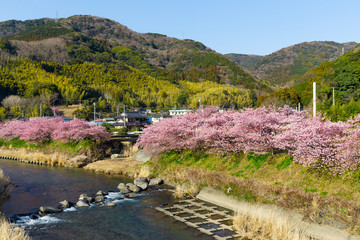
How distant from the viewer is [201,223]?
17.4 metres

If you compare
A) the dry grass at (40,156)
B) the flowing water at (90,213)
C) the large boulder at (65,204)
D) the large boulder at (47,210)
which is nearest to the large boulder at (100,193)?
the flowing water at (90,213)

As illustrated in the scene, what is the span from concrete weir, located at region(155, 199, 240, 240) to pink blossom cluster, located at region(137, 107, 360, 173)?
5885mm

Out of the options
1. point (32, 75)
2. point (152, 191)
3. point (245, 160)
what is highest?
point (32, 75)

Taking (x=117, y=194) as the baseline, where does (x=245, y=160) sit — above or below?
above

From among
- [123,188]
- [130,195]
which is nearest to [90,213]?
[130,195]

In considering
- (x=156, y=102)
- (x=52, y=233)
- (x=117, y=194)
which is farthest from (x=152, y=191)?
(x=156, y=102)

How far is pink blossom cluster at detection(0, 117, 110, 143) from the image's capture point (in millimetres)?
45562

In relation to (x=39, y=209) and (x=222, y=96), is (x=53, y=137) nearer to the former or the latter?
(x=39, y=209)

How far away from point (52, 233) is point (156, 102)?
137925mm

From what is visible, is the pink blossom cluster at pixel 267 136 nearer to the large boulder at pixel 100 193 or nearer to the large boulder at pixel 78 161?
the large boulder at pixel 100 193

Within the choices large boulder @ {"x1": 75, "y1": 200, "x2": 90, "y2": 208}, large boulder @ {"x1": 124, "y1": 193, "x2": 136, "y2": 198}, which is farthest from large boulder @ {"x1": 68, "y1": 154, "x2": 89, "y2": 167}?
large boulder @ {"x1": 75, "y1": 200, "x2": 90, "y2": 208}

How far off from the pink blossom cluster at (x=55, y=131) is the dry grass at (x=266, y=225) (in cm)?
3279

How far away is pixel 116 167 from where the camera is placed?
3609 centimetres

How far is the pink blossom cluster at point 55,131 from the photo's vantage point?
45562 millimetres
